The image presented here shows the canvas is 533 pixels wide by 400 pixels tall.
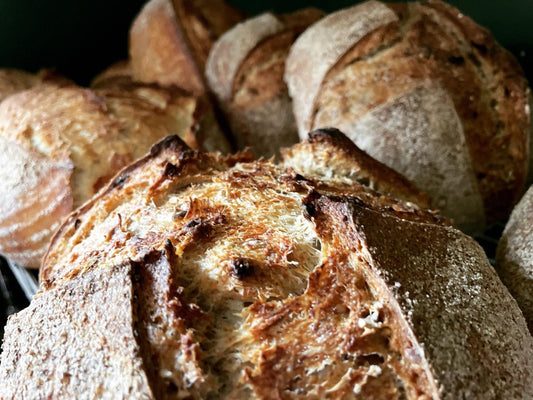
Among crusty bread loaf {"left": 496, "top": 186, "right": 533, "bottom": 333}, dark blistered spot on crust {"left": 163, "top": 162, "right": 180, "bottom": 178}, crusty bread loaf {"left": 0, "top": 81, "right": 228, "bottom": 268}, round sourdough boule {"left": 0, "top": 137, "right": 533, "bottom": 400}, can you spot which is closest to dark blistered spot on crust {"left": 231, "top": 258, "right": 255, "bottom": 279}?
round sourdough boule {"left": 0, "top": 137, "right": 533, "bottom": 400}

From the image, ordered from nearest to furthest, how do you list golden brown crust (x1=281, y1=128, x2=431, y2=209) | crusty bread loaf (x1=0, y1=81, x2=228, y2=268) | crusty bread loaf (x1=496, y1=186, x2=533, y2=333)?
crusty bread loaf (x1=496, y1=186, x2=533, y2=333)
golden brown crust (x1=281, y1=128, x2=431, y2=209)
crusty bread loaf (x1=0, y1=81, x2=228, y2=268)

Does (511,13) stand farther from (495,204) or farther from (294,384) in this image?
(294,384)

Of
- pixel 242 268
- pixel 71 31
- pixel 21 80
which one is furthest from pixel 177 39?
pixel 242 268

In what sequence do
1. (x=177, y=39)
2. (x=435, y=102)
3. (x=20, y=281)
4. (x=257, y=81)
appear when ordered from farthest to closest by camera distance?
(x=177, y=39)
(x=257, y=81)
(x=20, y=281)
(x=435, y=102)

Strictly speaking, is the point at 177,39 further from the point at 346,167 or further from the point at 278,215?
the point at 278,215

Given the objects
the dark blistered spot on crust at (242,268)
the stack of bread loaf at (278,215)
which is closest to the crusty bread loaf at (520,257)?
the stack of bread loaf at (278,215)

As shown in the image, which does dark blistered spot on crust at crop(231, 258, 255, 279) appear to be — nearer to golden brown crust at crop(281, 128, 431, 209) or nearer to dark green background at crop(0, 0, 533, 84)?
golden brown crust at crop(281, 128, 431, 209)
